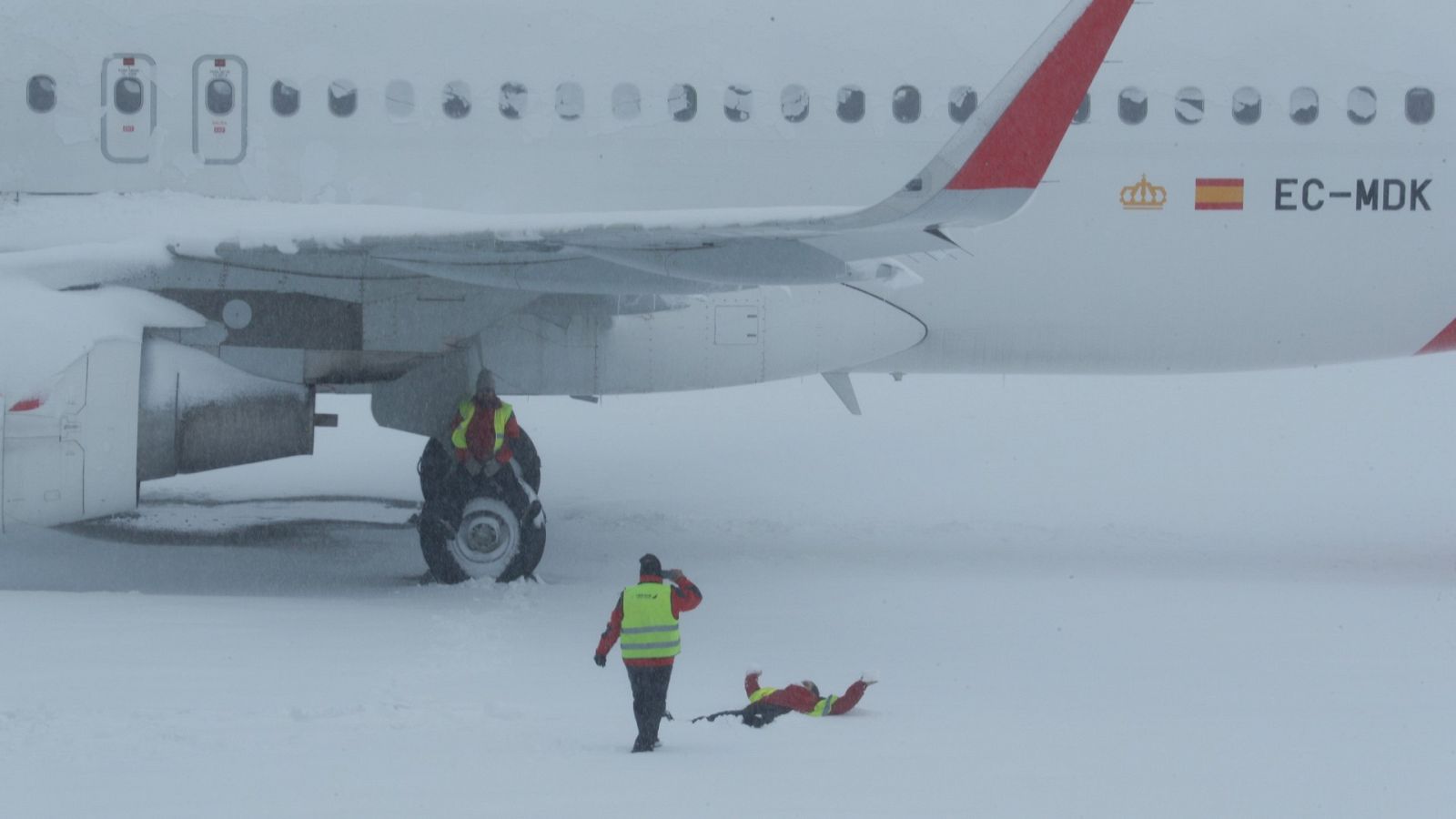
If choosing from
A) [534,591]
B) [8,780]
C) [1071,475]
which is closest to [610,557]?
[534,591]

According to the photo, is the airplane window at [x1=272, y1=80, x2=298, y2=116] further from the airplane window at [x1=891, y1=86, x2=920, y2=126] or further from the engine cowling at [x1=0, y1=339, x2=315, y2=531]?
the airplane window at [x1=891, y1=86, x2=920, y2=126]

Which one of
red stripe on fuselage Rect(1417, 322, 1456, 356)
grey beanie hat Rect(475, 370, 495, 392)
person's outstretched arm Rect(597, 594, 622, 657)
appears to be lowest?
person's outstretched arm Rect(597, 594, 622, 657)

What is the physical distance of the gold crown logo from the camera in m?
10.8

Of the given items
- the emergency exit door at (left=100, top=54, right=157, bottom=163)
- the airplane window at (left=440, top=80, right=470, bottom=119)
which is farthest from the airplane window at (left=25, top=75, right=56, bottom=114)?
the airplane window at (left=440, top=80, right=470, bottom=119)

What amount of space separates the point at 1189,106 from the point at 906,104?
1914mm

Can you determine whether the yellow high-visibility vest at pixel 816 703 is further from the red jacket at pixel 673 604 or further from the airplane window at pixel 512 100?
the airplane window at pixel 512 100

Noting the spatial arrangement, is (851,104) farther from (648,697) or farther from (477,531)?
(648,697)

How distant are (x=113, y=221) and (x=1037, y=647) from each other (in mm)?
6157

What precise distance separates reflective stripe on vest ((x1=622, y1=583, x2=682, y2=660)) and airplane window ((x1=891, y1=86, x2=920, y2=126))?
490cm

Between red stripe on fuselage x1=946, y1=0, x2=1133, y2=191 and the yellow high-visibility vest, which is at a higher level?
red stripe on fuselage x1=946, y1=0, x2=1133, y2=191

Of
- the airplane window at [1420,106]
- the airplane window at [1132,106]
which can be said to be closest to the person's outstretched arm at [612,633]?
the airplane window at [1132,106]

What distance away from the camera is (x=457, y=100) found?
1041 centimetres

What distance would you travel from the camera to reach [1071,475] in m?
18.0

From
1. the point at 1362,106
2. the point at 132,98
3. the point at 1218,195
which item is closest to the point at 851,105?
the point at 1218,195
